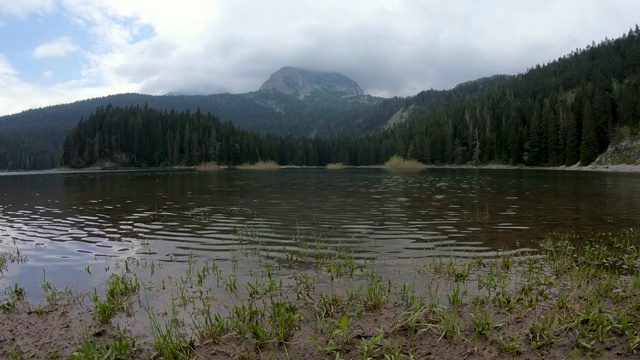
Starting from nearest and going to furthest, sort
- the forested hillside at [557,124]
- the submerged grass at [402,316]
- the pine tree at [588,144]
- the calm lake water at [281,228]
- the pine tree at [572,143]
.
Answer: the submerged grass at [402,316] < the calm lake water at [281,228] < the pine tree at [588,144] < the forested hillside at [557,124] < the pine tree at [572,143]

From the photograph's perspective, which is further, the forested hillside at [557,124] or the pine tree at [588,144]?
the forested hillside at [557,124]

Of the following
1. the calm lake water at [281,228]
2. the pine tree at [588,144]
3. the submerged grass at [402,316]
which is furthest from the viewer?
the pine tree at [588,144]

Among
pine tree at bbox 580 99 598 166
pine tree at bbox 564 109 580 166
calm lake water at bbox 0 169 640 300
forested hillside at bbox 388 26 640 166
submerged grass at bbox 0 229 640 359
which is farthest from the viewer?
pine tree at bbox 564 109 580 166

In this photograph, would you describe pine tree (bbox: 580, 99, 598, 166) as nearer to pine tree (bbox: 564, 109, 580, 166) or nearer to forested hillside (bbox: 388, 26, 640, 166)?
forested hillside (bbox: 388, 26, 640, 166)

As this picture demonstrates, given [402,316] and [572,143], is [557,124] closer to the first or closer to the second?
[572,143]

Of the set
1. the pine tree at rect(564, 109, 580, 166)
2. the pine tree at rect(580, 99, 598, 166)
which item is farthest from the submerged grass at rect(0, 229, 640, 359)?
the pine tree at rect(564, 109, 580, 166)

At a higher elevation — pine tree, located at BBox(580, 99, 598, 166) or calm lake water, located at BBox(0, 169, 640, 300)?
pine tree, located at BBox(580, 99, 598, 166)

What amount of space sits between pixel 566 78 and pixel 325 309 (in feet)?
776

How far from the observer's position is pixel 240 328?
23.4 feet

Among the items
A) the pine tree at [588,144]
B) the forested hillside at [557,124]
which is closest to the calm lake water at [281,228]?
the pine tree at [588,144]

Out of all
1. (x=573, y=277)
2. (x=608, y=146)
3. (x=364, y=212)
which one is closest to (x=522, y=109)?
(x=608, y=146)

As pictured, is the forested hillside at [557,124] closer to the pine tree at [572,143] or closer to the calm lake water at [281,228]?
the pine tree at [572,143]

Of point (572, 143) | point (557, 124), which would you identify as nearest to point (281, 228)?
point (572, 143)

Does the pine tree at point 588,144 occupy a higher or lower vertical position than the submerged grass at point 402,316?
higher
